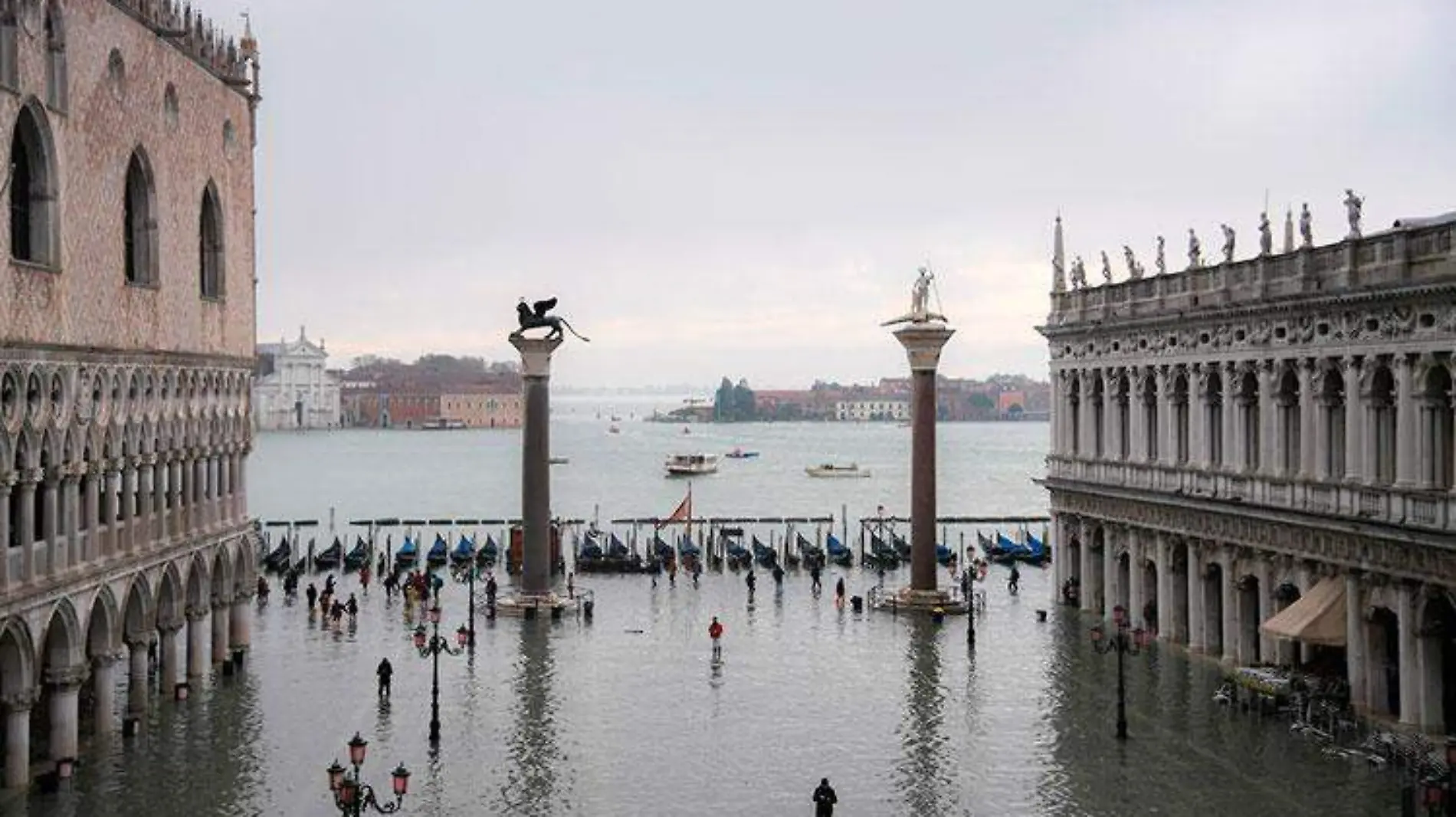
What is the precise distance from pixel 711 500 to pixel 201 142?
101 metres

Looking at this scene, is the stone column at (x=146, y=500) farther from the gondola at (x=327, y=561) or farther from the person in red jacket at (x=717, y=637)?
the gondola at (x=327, y=561)

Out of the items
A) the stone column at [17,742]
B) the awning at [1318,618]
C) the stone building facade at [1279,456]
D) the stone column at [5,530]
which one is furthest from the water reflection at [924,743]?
the stone column at [5,530]

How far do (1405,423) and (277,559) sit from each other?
160 feet

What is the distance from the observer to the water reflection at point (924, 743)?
89.1ft

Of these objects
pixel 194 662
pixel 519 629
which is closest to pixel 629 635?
pixel 519 629

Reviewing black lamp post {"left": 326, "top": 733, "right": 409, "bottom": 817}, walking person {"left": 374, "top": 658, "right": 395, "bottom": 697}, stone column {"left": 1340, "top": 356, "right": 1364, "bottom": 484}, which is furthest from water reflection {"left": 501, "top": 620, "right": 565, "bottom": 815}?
stone column {"left": 1340, "top": 356, "right": 1364, "bottom": 484}

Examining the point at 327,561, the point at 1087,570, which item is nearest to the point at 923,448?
the point at 1087,570

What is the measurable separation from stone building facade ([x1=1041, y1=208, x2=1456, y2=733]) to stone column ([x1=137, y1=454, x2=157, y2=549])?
2274cm

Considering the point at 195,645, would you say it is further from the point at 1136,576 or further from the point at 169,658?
the point at 1136,576

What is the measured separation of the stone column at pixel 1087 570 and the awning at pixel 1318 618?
567 inches

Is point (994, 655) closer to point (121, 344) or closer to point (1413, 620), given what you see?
point (1413, 620)

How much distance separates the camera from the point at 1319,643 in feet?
106

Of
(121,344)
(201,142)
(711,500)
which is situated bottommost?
(711,500)

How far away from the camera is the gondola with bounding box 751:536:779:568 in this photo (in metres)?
67.9
